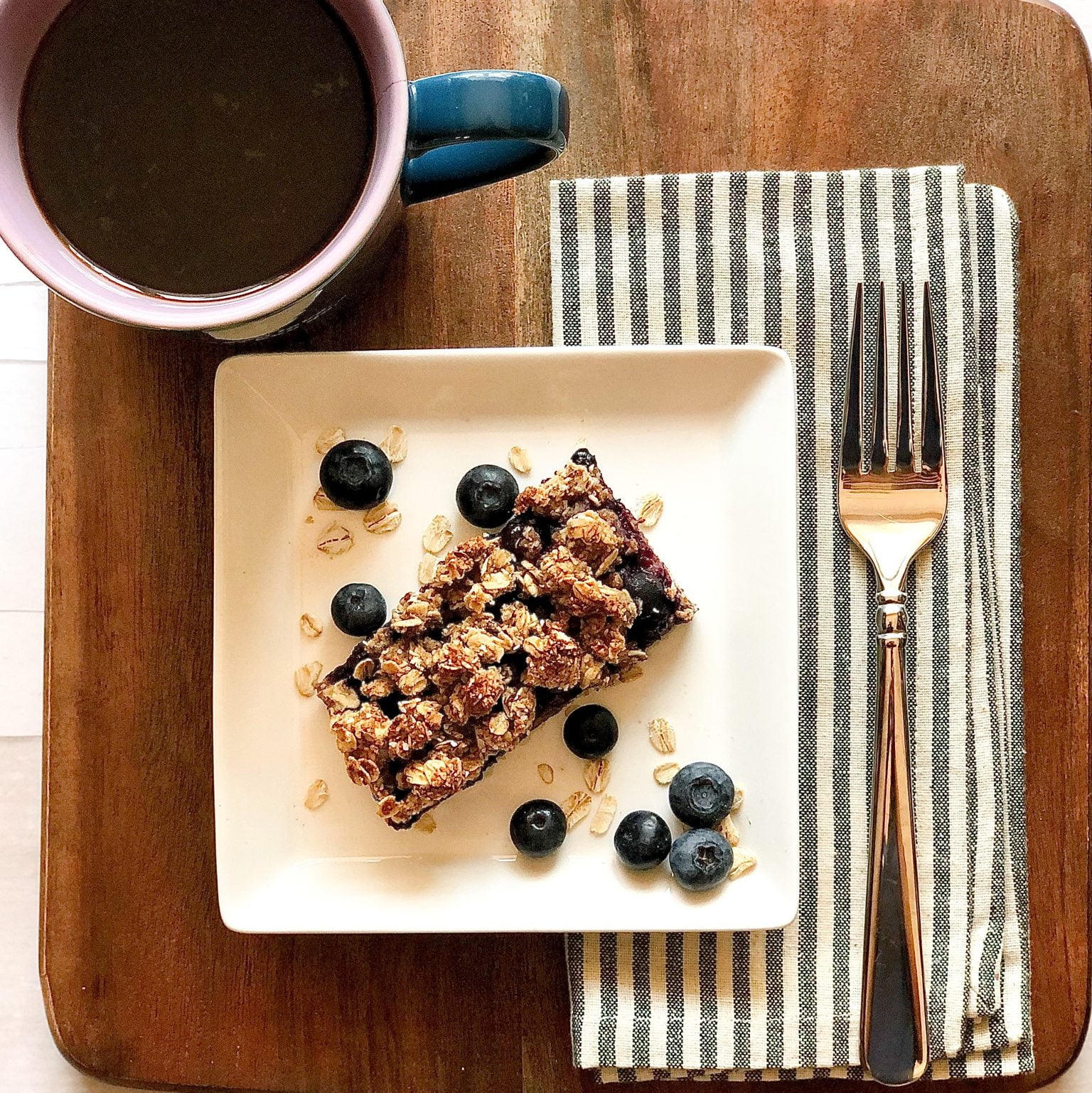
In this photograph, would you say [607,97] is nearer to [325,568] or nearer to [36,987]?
[325,568]

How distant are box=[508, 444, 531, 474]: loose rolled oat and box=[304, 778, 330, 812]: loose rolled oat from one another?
0.33 meters

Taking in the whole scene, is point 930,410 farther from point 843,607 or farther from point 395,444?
point 395,444

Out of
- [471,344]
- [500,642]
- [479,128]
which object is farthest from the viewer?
[471,344]

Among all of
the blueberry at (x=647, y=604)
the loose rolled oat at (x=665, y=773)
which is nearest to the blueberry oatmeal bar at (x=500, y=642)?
the blueberry at (x=647, y=604)

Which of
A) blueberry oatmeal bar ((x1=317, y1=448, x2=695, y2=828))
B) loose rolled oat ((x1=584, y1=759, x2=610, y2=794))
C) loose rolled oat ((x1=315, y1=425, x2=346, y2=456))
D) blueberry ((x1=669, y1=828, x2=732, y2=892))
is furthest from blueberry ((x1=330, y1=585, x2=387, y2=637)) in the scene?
blueberry ((x1=669, y1=828, x2=732, y2=892))

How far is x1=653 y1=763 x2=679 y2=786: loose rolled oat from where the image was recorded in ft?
3.18

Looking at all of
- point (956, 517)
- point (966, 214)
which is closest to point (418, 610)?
point (956, 517)

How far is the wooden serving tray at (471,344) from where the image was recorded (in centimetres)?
98

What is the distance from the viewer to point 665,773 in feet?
3.18

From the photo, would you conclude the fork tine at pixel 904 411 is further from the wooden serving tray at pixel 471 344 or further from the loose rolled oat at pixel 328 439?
the loose rolled oat at pixel 328 439

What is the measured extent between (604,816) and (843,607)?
29cm

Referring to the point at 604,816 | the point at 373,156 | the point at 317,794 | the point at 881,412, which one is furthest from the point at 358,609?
the point at 881,412

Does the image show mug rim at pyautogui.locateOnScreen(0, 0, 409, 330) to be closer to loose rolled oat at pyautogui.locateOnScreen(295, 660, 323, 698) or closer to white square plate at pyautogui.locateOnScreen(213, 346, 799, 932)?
white square plate at pyautogui.locateOnScreen(213, 346, 799, 932)

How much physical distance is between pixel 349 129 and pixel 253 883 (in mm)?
633
